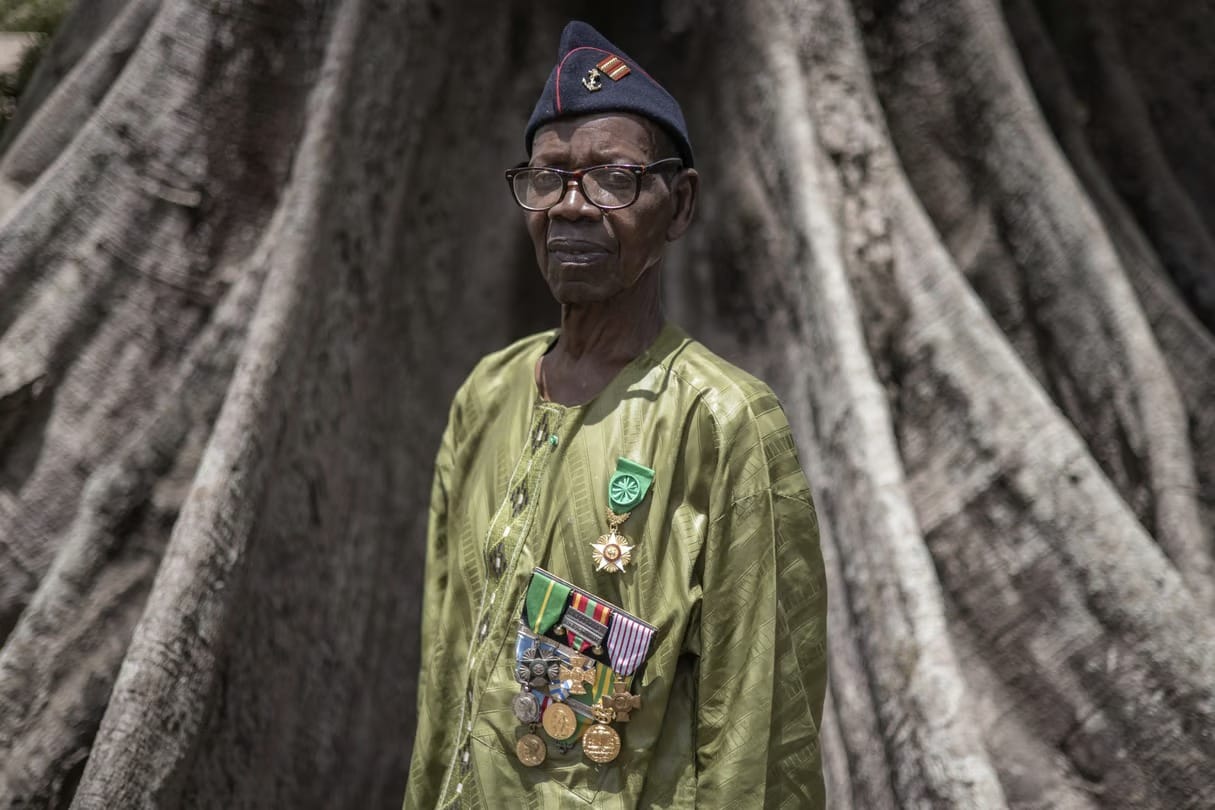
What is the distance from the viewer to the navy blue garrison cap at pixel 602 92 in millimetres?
2129

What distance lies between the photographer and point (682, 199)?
7.36 feet

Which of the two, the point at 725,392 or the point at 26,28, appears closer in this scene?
the point at 725,392

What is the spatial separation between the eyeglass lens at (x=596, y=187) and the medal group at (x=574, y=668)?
0.70 m

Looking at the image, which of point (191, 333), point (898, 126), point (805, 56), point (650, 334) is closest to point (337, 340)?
point (191, 333)

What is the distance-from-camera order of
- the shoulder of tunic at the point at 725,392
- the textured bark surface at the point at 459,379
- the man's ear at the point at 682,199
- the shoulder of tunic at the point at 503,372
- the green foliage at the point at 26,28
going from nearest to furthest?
the shoulder of tunic at the point at 725,392, the man's ear at the point at 682,199, the shoulder of tunic at the point at 503,372, the textured bark surface at the point at 459,379, the green foliage at the point at 26,28

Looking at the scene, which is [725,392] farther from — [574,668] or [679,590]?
[574,668]

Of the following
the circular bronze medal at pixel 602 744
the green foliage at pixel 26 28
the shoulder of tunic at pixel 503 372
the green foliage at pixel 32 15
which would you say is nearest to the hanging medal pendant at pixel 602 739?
the circular bronze medal at pixel 602 744

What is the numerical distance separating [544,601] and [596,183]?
31.0 inches

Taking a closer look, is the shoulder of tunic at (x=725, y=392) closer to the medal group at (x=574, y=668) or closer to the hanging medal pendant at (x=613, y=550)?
the hanging medal pendant at (x=613, y=550)

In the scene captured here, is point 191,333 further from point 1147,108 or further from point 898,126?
point 1147,108

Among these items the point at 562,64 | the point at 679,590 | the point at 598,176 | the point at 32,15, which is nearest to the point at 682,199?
the point at 598,176

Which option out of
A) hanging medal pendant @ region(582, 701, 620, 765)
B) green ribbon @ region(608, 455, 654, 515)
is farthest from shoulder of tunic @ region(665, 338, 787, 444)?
hanging medal pendant @ region(582, 701, 620, 765)

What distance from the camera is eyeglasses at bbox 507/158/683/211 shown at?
210 centimetres

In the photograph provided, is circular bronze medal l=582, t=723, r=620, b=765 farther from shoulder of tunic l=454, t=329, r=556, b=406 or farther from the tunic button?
shoulder of tunic l=454, t=329, r=556, b=406
